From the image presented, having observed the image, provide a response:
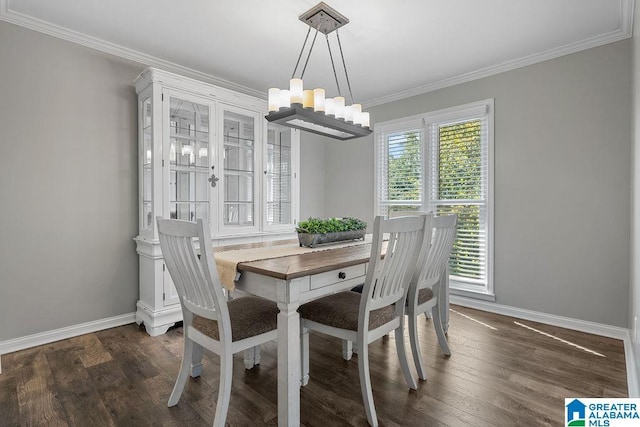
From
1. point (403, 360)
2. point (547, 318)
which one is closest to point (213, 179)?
point (403, 360)

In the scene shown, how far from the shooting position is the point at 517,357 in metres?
2.43

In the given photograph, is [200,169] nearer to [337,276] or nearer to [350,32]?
[350,32]

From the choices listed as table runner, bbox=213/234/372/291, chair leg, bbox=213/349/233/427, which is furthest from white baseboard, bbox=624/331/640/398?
chair leg, bbox=213/349/233/427

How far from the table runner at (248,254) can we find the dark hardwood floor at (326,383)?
0.73 m

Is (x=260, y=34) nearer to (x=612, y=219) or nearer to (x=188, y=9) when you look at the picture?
(x=188, y=9)

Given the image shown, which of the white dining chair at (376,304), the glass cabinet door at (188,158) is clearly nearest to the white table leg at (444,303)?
the white dining chair at (376,304)

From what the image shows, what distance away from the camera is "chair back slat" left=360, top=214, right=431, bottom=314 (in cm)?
165

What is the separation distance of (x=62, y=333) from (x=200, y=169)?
5.81ft

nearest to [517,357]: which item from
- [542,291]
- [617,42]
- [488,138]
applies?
[542,291]

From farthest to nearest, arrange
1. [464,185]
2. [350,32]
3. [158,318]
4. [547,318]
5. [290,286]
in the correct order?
[464,185] → [547,318] → [158,318] → [350,32] → [290,286]

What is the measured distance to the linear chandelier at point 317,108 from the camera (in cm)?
213

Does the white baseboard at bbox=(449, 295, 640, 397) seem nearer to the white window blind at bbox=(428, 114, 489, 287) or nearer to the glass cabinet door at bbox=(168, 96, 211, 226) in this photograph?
the white window blind at bbox=(428, 114, 489, 287)
